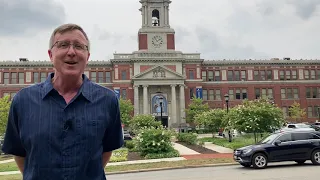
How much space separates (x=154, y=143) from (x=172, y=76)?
40.1 m

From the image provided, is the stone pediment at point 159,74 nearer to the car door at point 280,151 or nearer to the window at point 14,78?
the window at point 14,78

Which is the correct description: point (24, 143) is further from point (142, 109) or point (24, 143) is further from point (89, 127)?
point (142, 109)

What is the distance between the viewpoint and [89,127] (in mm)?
2285

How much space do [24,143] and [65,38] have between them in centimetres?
79

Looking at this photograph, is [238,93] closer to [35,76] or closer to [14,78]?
[35,76]

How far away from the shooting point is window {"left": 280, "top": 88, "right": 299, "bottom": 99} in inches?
2709

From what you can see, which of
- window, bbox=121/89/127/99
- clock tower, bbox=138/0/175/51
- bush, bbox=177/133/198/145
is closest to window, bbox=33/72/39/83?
window, bbox=121/89/127/99

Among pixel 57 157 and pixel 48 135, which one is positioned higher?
pixel 48 135

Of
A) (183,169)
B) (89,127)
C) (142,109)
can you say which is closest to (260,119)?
(183,169)

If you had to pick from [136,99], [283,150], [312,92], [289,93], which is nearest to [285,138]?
[283,150]

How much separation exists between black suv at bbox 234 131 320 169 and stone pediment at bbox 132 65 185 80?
45.4 metres

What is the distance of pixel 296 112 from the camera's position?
62375 millimetres

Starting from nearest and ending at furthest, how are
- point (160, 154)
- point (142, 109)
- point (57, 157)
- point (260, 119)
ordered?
point (57, 157) → point (160, 154) → point (260, 119) → point (142, 109)

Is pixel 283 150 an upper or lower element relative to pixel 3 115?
lower
